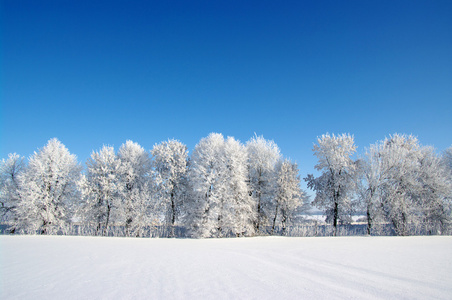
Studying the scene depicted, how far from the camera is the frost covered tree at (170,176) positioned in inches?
983

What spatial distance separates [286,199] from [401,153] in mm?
12724

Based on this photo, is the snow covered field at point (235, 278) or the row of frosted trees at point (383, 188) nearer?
the snow covered field at point (235, 278)

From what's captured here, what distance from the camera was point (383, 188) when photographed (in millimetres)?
20453

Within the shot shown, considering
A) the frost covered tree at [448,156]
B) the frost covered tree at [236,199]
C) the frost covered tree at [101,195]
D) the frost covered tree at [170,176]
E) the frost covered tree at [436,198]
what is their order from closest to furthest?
the frost covered tree at [436,198]
the frost covered tree at [236,199]
the frost covered tree at [101,195]
the frost covered tree at [170,176]
the frost covered tree at [448,156]

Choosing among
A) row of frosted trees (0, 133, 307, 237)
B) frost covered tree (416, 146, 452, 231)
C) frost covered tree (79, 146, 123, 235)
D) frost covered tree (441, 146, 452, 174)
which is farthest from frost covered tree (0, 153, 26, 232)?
frost covered tree (441, 146, 452, 174)

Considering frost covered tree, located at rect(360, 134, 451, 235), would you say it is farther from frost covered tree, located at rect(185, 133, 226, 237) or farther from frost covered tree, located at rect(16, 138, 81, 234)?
frost covered tree, located at rect(16, 138, 81, 234)

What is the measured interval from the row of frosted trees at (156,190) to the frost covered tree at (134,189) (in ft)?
0.36

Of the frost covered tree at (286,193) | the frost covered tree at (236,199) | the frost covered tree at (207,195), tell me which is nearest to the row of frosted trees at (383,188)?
the frost covered tree at (286,193)

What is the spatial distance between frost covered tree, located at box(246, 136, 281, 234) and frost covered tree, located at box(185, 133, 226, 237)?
456cm

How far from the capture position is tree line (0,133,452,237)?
2117 cm

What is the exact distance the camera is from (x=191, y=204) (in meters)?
24.0

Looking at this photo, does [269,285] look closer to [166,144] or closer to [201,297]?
[201,297]

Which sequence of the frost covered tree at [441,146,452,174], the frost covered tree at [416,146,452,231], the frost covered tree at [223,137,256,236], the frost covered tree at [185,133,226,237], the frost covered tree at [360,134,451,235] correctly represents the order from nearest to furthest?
the frost covered tree at [360,134,451,235] < the frost covered tree at [416,146,452,231] < the frost covered tree at [185,133,226,237] < the frost covered tree at [223,137,256,236] < the frost covered tree at [441,146,452,174]

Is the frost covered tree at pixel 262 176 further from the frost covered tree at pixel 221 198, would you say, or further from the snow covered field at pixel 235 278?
the snow covered field at pixel 235 278
